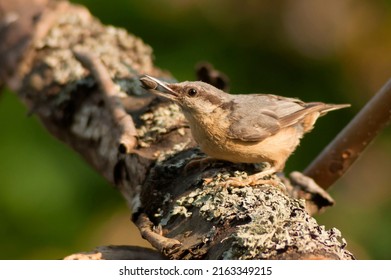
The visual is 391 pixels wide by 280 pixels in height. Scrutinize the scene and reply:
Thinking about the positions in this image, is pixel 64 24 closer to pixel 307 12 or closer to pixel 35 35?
pixel 35 35

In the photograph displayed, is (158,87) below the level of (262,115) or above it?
below

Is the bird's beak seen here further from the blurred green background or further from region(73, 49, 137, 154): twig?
the blurred green background

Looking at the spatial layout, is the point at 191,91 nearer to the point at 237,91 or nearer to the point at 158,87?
the point at 158,87

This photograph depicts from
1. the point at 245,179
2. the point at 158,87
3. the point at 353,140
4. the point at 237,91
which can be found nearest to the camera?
the point at 245,179

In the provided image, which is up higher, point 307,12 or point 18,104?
point 307,12

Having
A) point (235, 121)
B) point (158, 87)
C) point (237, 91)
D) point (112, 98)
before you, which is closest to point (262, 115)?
point (235, 121)

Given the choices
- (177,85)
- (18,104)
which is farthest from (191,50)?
(177,85)

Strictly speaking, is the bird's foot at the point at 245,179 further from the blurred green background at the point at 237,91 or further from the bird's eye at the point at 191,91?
the blurred green background at the point at 237,91
